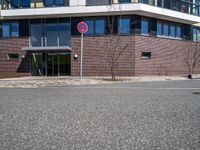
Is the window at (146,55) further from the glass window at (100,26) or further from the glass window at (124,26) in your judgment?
the glass window at (100,26)

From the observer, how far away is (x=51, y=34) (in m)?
24.1

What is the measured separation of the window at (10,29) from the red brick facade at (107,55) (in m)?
0.58

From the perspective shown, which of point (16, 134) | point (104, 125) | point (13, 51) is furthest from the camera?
point (13, 51)

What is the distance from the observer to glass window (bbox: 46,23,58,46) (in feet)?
78.9

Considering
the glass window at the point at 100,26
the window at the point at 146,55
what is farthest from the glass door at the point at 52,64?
the window at the point at 146,55

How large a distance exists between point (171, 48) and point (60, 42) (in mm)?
12405

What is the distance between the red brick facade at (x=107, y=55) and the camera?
2303 cm

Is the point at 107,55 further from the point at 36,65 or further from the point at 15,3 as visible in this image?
the point at 15,3

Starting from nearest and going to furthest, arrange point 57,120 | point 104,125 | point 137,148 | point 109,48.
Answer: point 137,148 → point 104,125 → point 57,120 → point 109,48

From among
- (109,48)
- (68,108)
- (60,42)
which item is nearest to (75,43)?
(60,42)

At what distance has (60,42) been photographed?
2409cm

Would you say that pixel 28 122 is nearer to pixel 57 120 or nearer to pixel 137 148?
pixel 57 120

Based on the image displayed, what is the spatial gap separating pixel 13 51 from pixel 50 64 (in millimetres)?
4390

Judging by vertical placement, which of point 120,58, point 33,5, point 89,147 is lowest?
point 89,147
